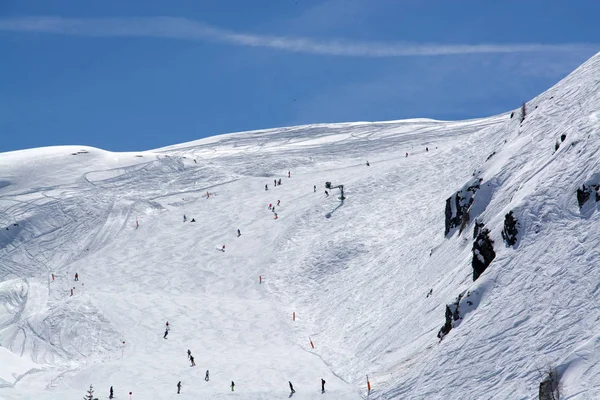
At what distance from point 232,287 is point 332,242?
29.7 ft

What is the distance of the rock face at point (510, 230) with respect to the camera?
104 feet

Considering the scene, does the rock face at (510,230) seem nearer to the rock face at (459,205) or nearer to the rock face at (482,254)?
the rock face at (482,254)

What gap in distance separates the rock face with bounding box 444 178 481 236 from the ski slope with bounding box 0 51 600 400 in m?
0.69

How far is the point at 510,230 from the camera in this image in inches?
1262

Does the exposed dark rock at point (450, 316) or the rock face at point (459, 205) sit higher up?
the rock face at point (459, 205)

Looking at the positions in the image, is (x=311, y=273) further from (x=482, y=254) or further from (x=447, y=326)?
(x=447, y=326)

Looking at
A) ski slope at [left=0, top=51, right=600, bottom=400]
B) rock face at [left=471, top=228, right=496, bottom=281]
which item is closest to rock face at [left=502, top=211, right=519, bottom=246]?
ski slope at [left=0, top=51, right=600, bottom=400]

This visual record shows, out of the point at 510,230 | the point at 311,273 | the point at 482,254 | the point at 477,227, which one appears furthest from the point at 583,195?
the point at 311,273

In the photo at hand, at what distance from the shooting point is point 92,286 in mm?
53531

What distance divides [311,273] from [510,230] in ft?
76.7

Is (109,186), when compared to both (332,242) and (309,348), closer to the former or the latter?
(332,242)

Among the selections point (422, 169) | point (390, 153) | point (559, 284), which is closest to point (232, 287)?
point (422, 169)

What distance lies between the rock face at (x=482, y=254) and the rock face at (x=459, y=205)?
926cm

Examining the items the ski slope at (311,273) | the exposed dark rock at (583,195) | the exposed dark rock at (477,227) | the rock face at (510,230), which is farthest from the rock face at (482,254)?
the exposed dark rock at (583,195)
